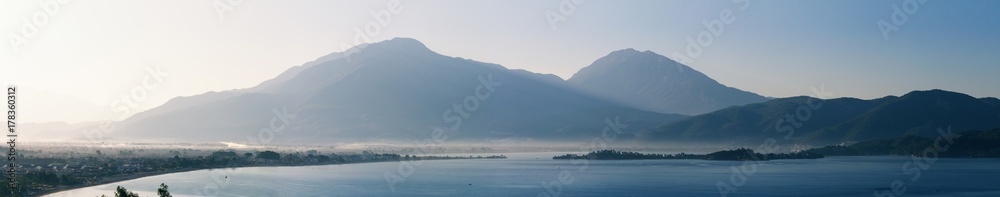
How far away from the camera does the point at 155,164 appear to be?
456 ft

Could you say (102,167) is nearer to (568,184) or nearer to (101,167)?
(101,167)

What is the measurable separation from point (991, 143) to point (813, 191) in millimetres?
126245

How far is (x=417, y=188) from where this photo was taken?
333ft

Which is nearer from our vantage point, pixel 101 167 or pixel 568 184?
pixel 568 184

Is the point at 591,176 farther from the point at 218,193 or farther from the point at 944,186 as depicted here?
the point at 218,193

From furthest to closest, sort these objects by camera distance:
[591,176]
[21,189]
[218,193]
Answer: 1. [591,176]
2. [218,193]
3. [21,189]

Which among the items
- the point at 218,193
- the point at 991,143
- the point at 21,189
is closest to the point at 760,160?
the point at 991,143

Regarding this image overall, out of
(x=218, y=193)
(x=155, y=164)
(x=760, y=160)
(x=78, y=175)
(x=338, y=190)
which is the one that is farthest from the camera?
(x=760, y=160)

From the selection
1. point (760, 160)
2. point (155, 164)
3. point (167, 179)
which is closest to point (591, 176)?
point (167, 179)

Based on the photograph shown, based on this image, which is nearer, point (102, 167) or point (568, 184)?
point (568, 184)

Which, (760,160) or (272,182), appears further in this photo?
(760,160)

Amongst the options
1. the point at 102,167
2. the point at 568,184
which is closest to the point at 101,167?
the point at 102,167

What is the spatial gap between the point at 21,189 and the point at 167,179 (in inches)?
1229

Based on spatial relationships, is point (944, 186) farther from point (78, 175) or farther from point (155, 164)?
point (155, 164)
